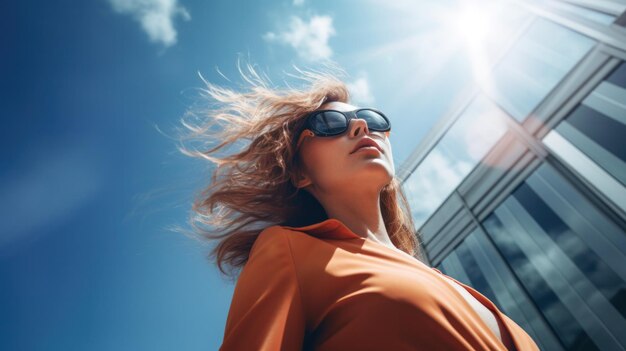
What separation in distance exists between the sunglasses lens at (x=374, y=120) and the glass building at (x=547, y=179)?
2393 mm

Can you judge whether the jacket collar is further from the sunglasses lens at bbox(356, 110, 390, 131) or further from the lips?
the sunglasses lens at bbox(356, 110, 390, 131)

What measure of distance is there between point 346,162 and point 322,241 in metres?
0.69

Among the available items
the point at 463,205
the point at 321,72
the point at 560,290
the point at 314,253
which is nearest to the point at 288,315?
the point at 314,253

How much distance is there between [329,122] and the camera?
1860 mm

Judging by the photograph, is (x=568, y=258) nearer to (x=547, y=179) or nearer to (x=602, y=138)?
(x=547, y=179)

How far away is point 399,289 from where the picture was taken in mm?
847

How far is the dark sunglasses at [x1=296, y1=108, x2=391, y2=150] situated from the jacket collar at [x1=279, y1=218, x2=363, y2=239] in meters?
0.76

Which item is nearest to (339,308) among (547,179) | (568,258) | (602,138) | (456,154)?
(568,258)

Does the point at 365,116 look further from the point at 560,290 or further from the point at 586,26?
the point at 586,26

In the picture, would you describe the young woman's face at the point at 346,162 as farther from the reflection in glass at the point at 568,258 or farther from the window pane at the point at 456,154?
the window pane at the point at 456,154

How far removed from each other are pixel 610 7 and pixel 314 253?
5.57 metres

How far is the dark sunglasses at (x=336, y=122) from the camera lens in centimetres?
183

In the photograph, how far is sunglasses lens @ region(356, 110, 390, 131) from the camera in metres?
1.95

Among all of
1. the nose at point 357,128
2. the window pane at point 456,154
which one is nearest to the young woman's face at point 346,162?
the nose at point 357,128
